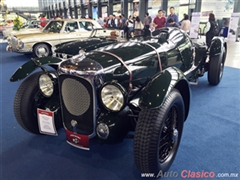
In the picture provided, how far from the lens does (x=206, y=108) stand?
3295mm

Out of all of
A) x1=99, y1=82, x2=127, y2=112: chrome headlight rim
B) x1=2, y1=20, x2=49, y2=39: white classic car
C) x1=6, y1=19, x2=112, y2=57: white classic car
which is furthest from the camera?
x1=2, y1=20, x2=49, y2=39: white classic car

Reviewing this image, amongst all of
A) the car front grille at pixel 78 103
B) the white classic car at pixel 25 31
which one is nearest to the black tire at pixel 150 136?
the car front grille at pixel 78 103

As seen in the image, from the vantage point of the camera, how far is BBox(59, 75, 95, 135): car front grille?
181 cm

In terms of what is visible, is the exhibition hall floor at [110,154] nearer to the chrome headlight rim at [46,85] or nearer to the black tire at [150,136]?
the black tire at [150,136]

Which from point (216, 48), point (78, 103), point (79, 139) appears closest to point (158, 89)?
point (78, 103)

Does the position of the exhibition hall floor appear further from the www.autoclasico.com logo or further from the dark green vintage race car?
the dark green vintage race car

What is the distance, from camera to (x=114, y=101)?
5.98 feet

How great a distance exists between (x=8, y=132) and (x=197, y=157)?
2415mm

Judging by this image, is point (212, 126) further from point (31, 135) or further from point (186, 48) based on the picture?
point (31, 135)

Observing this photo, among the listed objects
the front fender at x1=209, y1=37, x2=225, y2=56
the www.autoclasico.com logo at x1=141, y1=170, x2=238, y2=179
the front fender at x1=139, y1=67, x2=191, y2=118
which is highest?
the front fender at x1=209, y1=37, x2=225, y2=56

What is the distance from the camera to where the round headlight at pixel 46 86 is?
2.24m

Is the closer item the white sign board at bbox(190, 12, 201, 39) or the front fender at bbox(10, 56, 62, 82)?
the front fender at bbox(10, 56, 62, 82)

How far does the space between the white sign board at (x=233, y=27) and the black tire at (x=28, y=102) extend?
35.2 feet

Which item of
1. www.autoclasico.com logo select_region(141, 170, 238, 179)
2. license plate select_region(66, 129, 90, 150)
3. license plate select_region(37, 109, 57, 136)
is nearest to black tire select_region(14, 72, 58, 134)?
license plate select_region(37, 109, 57, 136)
